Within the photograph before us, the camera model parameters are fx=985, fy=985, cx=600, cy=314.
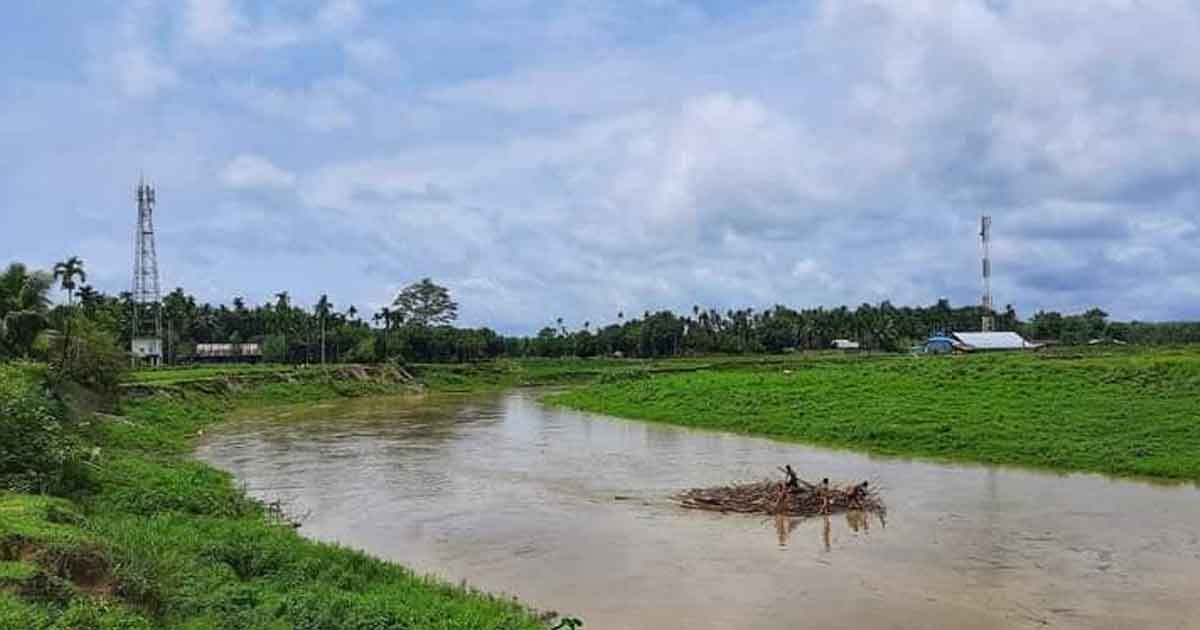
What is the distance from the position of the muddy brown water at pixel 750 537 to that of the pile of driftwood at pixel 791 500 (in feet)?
1.93

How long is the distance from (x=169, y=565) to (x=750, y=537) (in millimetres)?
11825

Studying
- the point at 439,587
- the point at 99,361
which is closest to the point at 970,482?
the point at 439,587

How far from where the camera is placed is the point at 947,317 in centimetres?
12975

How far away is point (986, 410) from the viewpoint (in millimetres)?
38094

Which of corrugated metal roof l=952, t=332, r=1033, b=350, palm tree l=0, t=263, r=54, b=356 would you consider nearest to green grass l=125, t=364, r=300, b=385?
palm tree l=0, t=263, r=54, b=356

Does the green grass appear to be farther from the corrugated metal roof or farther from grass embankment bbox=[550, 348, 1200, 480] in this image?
the corrugated metal roof

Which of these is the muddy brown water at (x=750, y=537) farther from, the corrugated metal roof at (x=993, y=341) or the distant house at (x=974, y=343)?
the corrugated metal roof at (x=993, y=341)

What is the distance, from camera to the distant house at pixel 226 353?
100m

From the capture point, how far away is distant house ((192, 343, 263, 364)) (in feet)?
328

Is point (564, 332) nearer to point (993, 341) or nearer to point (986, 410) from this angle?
point (993, 341)

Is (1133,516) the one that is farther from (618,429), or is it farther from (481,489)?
(618,429)

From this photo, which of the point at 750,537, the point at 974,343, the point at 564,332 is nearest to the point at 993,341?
the point at 974,343

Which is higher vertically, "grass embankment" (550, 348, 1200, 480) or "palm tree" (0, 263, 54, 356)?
"palm tree" (0, 263, 54, 356)

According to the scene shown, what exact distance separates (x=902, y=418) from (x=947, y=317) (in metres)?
96.9
